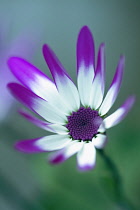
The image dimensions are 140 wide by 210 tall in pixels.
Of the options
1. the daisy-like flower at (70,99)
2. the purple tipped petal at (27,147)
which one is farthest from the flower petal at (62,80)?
the purple tipped petal at (27,147)

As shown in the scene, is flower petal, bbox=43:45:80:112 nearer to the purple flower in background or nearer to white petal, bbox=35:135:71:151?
white petal, bbox=35:135:71:151

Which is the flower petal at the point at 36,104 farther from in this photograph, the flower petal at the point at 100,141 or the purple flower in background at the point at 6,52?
the purple flower in background at the point at 6,52

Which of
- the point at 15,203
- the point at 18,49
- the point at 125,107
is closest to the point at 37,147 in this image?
the point at 125,107

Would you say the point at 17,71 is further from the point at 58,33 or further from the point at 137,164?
the point at 58,33

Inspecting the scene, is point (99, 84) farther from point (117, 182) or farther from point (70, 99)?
point (117, 182)

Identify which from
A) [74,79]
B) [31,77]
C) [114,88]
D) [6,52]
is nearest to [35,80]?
[31,77]

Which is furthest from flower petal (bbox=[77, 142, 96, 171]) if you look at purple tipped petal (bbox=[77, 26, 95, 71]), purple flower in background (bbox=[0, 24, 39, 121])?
purple flower in background (bbox=[0, 24, 39, 121])
